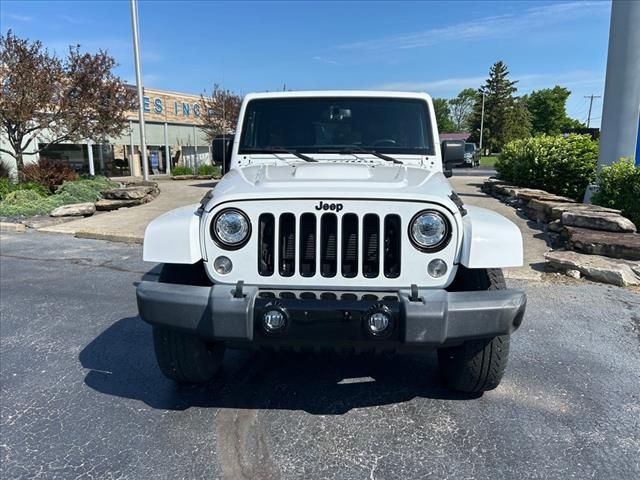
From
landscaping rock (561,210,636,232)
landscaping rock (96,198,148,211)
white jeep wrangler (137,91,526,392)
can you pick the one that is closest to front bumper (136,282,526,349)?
white jeep wrangler (137,91,526,392)

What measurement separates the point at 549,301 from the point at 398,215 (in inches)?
125

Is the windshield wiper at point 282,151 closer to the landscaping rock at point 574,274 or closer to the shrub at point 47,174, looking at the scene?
the landscaping rock at point 574,274

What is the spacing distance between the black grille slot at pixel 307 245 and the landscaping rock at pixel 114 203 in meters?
9.87

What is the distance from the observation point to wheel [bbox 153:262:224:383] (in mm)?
2822

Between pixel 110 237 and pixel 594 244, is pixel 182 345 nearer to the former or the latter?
pixel 594 244

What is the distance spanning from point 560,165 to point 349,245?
9505 millimetres

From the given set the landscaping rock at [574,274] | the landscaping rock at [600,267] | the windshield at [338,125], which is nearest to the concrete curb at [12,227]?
the windshield at [338,125]

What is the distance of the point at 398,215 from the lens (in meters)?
2.54

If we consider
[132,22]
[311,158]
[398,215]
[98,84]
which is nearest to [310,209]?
[398,215]

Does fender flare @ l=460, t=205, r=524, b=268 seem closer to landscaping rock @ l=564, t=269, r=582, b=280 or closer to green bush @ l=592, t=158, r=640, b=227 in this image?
landscaping rock @ l=564, t=269, r=582, b=280

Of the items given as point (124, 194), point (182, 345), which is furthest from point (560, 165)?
point (124, 194)

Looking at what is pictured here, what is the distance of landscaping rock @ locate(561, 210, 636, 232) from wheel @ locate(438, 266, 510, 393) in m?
4.32

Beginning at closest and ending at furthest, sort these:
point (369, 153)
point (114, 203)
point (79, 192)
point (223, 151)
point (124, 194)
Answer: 1. point (369, 153)
2. point (223, 151)
3. point (114, 203)
4. point (124, 194)
5. point (79, 192)

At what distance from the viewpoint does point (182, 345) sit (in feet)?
9.30
